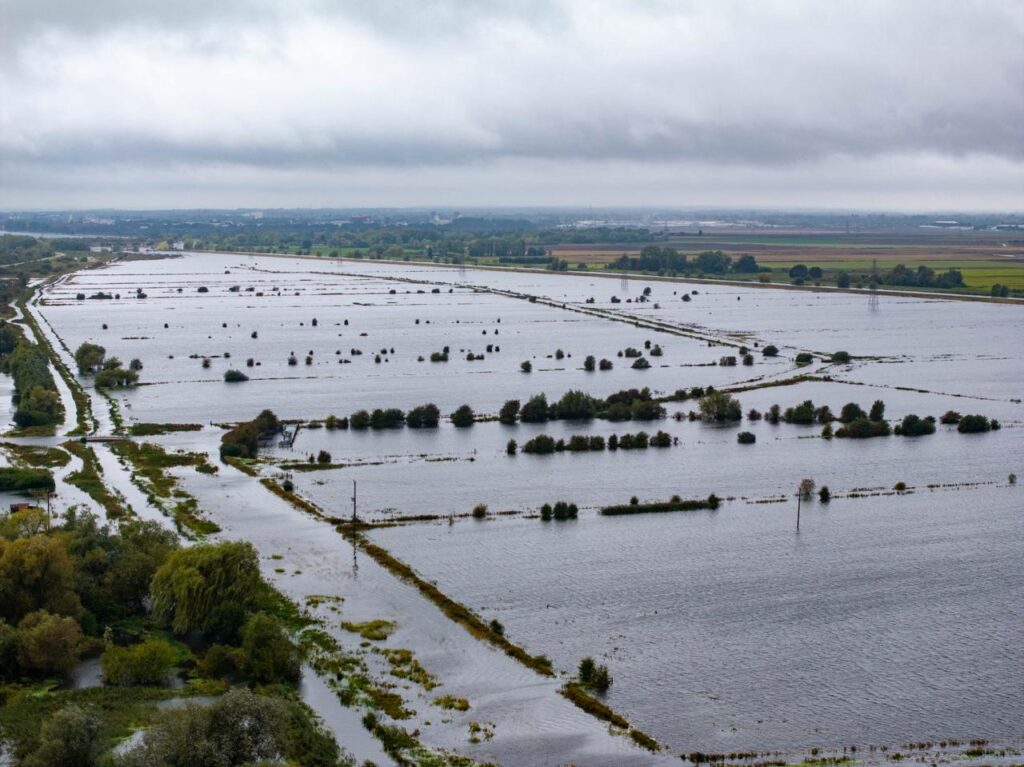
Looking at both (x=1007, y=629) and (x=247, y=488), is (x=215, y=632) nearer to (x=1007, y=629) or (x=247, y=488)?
(x=247, y=488)

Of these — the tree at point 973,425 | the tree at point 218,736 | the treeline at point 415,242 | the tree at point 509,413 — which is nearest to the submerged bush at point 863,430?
the tree at point 973,425

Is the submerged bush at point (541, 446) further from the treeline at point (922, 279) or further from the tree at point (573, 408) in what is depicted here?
the treeline at point (922, 279)

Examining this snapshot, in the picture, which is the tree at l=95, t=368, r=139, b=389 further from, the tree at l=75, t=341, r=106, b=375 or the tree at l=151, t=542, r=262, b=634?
the tree at l=151, t=542, r=262, b=634

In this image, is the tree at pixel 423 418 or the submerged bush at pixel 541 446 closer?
the submerged bush at pixel 541 446

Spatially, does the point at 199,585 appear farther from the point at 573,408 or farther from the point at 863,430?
the point at 863,430

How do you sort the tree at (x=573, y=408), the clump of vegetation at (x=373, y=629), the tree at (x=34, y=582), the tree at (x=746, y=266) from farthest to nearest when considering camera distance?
the tree at (x=746, y=266) < the tree at (x=573, y=408) < the clump of vegetation at (x=373, y=629) < the tree at (x=34, y=582)

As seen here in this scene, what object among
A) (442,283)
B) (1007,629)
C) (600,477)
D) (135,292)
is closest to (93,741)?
(1007,629)
